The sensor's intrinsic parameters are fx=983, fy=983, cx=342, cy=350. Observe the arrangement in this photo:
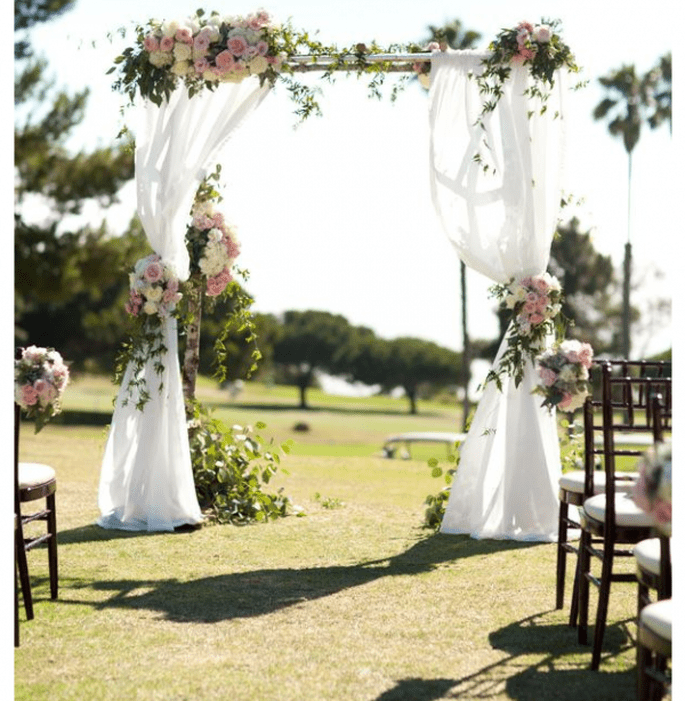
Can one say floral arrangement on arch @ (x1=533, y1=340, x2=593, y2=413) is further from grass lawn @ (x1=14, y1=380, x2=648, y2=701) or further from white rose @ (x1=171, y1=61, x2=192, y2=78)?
white rose @ (x1=171, y1=61, x2=192, y2=78)

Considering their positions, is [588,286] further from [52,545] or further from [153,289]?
[52,545]

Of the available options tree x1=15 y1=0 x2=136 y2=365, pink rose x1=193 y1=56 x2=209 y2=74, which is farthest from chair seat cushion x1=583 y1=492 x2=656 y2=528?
tree x1=15 y1=0 x2=136 y2=365

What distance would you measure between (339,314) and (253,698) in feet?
153

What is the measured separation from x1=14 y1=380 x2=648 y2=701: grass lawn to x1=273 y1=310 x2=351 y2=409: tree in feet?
134

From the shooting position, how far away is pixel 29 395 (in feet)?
11.5

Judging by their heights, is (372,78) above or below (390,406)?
above

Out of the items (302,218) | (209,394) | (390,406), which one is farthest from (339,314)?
(302,218)

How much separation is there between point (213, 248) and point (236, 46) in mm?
1122

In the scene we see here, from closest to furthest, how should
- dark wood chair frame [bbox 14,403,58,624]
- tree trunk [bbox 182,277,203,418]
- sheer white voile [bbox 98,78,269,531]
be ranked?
dark wood chair frame [bbox 14,403,58,624], sheer white voile [bbox 98,78,269,531], tree trunk [bbox 182,277,203,418]

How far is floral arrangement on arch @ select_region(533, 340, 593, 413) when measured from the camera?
362 cm

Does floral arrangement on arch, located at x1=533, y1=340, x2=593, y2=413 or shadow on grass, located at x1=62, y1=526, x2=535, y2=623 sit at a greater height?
floral arrangement on arch, located at x1=533, y1=340, x2=593, y2=413

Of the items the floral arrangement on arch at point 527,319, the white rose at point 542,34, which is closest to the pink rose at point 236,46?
the white rose at point 542,34

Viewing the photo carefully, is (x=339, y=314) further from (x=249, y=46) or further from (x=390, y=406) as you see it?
(x=249, y=46)

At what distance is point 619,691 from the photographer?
297cm
